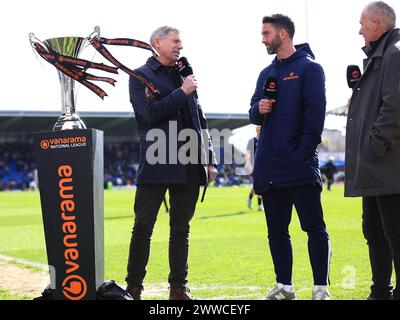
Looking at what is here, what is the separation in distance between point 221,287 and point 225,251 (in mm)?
3397

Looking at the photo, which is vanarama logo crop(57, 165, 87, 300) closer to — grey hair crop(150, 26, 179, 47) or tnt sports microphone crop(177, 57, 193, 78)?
tnt sports microphone crop(177, 57, 193, 78)

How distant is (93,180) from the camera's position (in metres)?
4.45

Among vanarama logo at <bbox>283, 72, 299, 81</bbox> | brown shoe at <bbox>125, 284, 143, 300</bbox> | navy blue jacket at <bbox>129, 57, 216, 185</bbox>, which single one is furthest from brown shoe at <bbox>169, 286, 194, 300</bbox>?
vanarama logo at <bbox>283, 72, 299, 81</bbox>

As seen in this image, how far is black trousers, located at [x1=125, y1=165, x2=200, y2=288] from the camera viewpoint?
18.2ft

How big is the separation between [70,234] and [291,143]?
193cm

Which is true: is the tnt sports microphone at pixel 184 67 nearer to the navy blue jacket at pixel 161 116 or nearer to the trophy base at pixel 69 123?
the navy blue jacket at pixel 161 116

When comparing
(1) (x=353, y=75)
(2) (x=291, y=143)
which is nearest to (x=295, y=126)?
(2) (x=291, y=143)

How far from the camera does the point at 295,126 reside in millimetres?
5246

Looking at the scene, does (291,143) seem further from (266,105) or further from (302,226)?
(302,226)

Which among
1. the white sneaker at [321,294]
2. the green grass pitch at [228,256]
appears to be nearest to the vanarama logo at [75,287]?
the green grass pitch at [228,256]

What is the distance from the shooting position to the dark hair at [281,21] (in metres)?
5.35

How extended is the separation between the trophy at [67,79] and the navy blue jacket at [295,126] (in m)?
1.56
